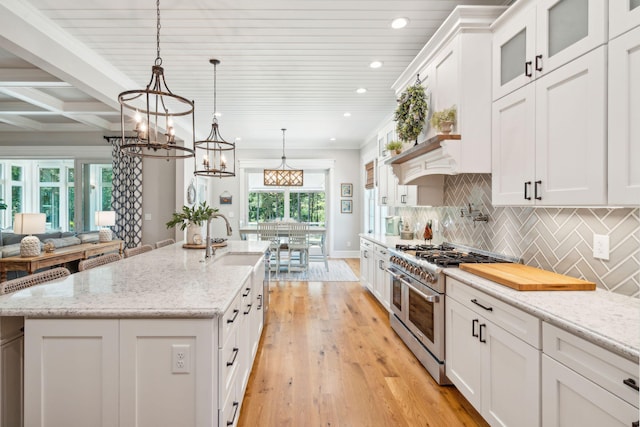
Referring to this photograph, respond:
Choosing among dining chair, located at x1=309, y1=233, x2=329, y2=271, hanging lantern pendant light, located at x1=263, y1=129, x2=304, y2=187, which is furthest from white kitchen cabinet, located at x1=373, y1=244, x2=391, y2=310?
hanging lantern pendant light, located at x1=263, y1=129, x2=304, y2=187

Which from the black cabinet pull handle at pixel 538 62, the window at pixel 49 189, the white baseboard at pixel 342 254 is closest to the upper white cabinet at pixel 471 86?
the black cabinet pull handle at pixel 538 62

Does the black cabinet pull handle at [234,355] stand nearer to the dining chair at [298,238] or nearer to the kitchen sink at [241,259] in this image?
the kitchen sink at [241,259]

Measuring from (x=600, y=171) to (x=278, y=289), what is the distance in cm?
441

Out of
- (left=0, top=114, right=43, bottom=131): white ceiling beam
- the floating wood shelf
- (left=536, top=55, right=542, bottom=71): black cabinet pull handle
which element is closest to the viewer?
(left=536, top=55, right=542, bottom=71): black cabinet pull handle

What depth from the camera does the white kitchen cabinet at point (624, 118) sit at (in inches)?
49.7

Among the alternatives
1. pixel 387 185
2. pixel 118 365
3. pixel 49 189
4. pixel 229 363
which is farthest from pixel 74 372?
pixel 49 189

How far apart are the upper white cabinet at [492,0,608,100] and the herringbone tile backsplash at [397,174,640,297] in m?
0.79

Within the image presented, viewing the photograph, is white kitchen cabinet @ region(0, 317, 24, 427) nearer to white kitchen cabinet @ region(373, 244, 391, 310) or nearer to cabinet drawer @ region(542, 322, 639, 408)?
cabinet drawer @ region(542, 322, 639, 408)

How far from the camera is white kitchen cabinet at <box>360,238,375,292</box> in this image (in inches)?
182

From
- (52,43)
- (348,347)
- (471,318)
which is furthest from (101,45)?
(471,318)

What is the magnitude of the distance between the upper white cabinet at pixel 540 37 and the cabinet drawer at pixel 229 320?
79.6 inches

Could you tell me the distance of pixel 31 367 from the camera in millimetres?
1371

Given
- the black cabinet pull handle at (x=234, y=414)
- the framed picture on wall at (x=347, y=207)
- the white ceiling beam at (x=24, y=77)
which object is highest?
the white ceiling beam at (x=24, y=77)

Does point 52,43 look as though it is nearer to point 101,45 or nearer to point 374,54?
point 101,45
